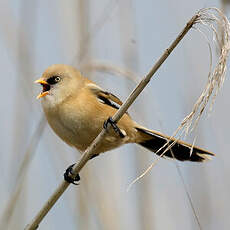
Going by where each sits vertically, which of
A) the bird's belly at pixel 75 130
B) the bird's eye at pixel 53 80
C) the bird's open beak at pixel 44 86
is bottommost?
the bird's belly at pixel 75 130

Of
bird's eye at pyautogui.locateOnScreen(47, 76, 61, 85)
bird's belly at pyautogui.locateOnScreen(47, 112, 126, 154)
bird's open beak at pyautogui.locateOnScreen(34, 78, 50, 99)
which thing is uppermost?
bird's eye at pyautogui.locateOnScreen(47, 76, 61, 85)

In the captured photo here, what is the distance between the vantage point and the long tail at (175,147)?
200 cm

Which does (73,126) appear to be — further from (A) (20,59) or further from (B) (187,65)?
(B) (187,65)

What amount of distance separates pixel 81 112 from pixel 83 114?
1 centimetres

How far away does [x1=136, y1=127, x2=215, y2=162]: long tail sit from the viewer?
6.56 feet

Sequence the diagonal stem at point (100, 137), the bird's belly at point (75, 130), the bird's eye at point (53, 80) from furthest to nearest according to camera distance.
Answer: the bird's eye at point (53, 80)
the bird's belly at point (75, 130)
the diagonal stem at point (100, 137)

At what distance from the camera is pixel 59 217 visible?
81.1 inches

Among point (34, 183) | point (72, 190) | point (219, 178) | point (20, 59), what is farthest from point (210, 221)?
point (20, 59)

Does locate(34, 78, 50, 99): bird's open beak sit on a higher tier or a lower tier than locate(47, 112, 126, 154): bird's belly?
higher

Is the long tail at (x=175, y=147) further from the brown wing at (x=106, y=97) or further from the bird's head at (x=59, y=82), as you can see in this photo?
the bird's head at (x=59, y=82)

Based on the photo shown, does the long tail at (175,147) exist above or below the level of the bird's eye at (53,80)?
below

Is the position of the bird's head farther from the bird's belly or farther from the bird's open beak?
the bird's belly

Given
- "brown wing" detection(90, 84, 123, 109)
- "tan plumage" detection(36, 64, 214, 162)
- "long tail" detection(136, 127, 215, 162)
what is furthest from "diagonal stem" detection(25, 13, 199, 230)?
"brown wing" detection(90, 84, 123, 109)

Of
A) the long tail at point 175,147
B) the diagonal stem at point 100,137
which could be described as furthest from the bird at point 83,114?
the diagonal stem at point 100,137
